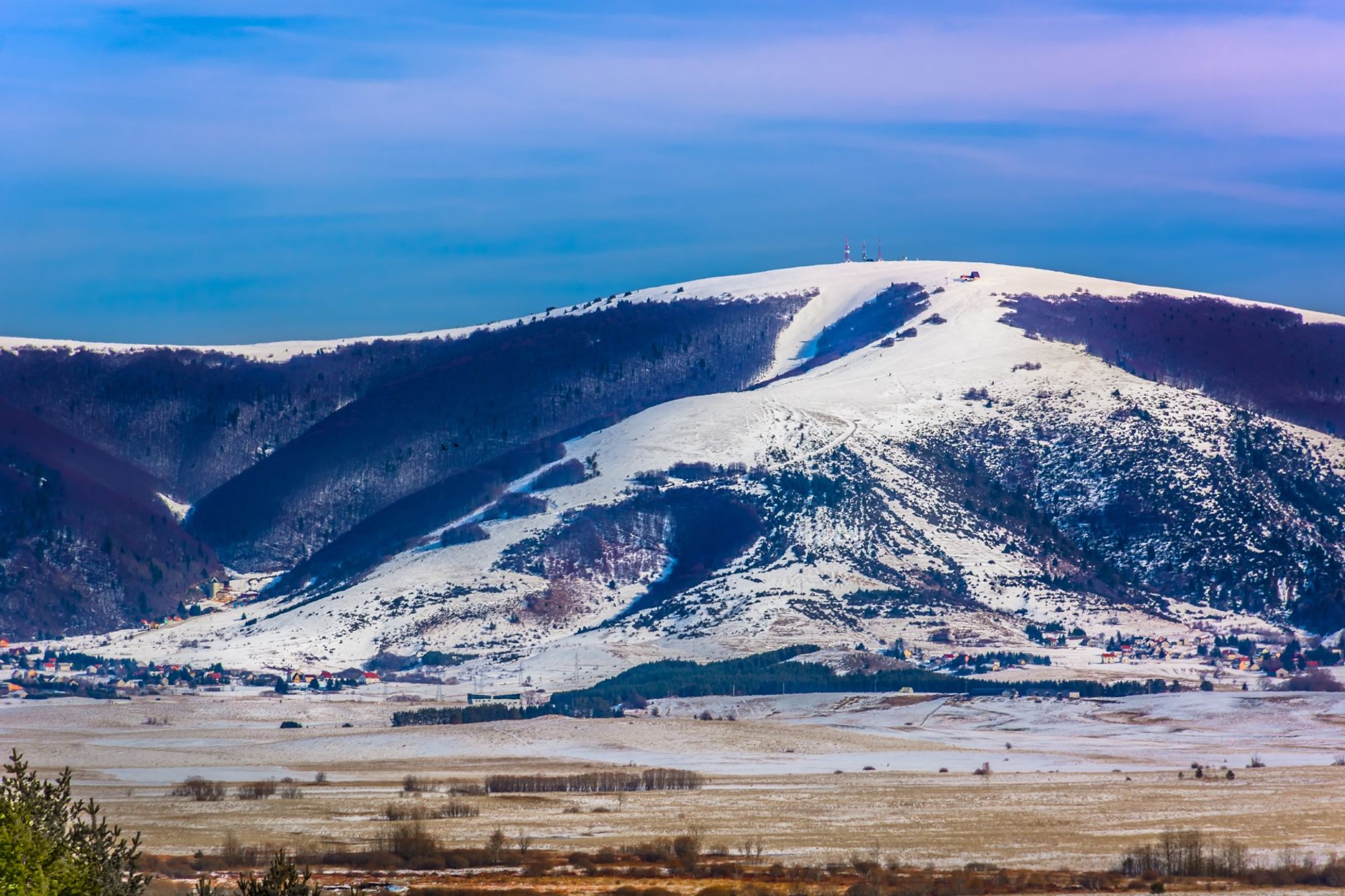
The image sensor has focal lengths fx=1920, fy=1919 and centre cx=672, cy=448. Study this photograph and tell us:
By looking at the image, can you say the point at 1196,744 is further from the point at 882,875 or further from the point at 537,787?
Result: the point at 882,875

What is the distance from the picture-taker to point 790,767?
13012 cm

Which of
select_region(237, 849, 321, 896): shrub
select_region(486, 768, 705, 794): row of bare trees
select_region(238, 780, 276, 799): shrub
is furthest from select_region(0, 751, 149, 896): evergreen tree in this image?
select_region(486, 768, 705, 794): row of bare trees

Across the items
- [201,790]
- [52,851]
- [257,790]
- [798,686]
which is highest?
[798,686]

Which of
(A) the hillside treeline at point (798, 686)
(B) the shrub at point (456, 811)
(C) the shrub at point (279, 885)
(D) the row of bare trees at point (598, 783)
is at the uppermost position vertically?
(A) the hillside treeline at point (798, 686)

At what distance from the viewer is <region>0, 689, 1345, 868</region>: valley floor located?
91875mm

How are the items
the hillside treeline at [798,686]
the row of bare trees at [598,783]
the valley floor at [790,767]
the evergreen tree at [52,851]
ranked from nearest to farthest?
the evergreen tree at [52,851] < the valley floor at [790,767] < the row of bare trees at [598,783] < the hillside treeline at [798,686]

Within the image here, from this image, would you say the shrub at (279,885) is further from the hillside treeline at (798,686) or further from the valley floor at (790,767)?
the hillside treeline at (798,686)

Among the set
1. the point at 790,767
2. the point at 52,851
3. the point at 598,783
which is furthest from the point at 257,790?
the point at 52,851

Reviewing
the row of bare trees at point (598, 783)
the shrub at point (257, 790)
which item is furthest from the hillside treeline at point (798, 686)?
the shrub at point (257, 790)

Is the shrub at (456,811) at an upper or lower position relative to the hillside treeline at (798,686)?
lower

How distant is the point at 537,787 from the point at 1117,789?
34344 millimetres

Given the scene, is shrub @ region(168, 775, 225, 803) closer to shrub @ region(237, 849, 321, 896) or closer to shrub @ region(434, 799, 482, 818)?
shrub @ region(434, 799, 482, 818)

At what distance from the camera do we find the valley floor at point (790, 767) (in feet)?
301

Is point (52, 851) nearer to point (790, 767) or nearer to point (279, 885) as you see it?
point (279, 885)
